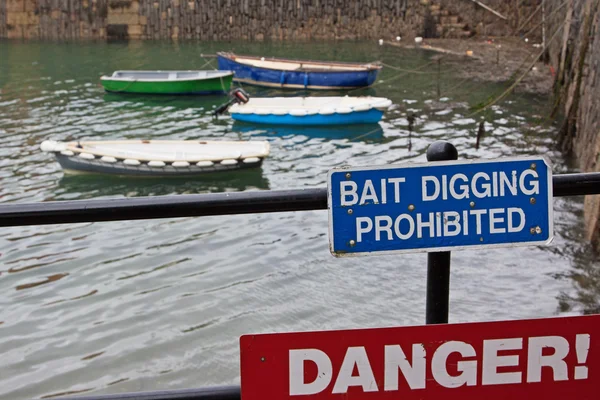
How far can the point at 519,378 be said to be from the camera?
1676 mm

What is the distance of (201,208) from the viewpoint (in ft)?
5.64

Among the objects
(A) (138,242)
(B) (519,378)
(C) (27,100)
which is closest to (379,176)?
(B) (519,378)

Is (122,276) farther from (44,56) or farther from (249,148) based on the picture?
(44,56)

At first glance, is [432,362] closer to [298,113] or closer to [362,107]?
[298,113]

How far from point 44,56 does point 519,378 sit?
2814 centimetres

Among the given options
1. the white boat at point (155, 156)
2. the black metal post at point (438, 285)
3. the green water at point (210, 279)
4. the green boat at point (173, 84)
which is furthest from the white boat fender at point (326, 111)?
the black metal post at point (438, 285)

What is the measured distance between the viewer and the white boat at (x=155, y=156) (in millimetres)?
13109

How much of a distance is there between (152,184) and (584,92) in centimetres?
699

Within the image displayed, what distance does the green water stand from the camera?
24.6 feet

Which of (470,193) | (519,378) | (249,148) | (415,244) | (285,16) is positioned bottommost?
(249,148)

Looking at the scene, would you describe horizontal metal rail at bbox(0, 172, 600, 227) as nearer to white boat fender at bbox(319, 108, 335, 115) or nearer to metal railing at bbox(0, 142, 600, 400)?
metal railing at bbox(0, 142, 600, 400)

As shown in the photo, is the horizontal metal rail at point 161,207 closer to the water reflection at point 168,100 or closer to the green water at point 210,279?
the green water at point 210,279

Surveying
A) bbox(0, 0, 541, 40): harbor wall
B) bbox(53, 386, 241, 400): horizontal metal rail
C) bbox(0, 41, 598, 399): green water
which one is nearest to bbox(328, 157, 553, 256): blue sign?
bbox(53, 386, 241, 400): horizontal metal rail

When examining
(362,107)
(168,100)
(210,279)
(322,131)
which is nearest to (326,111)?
(322,131)
